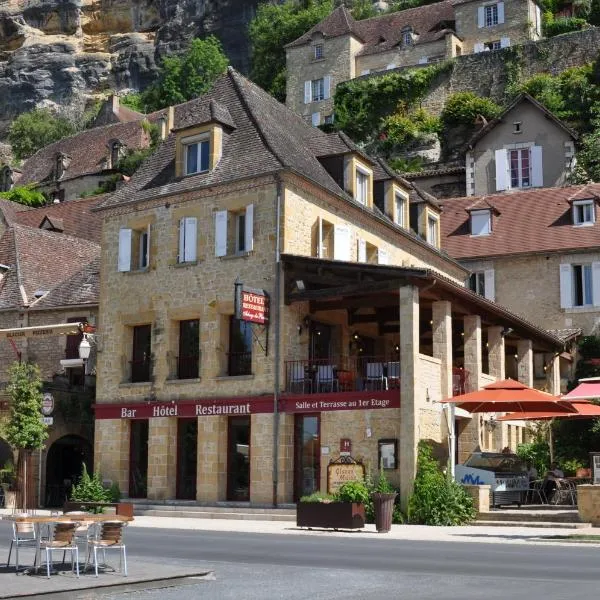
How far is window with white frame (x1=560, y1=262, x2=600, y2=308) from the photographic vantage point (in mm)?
36287

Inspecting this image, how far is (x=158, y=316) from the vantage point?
29.1m

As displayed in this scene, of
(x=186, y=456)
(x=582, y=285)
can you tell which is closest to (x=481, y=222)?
(x=582, y=285)

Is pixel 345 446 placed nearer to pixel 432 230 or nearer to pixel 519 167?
pixel 432 230

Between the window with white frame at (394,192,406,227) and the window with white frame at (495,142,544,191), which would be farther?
the window with white frame at (495,142,544,191)

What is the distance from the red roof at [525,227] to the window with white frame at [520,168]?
187 inches

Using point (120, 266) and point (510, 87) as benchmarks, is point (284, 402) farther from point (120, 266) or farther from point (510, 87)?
point (510, 87)

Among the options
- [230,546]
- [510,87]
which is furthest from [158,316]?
[510,87]

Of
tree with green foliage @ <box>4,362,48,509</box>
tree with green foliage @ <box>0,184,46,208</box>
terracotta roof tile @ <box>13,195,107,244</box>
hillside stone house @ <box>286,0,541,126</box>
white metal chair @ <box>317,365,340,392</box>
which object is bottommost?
tree with green foliage @ <box>4,362,48,509</box>

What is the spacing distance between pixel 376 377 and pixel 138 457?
758 cm

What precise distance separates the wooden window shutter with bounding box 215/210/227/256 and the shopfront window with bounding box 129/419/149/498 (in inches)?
203

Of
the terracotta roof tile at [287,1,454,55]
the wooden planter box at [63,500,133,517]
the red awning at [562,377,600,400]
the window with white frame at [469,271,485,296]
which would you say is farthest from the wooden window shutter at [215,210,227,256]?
the terracotta roof tile at [287,1,454,55]

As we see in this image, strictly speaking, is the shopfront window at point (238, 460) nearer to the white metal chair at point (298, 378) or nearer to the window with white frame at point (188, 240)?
the white metal chair at point (298, 378)

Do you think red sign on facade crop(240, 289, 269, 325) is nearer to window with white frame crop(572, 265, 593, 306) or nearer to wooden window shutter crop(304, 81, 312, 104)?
window with white frame crop(572, 265, 593, 306)

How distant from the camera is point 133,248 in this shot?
3039 centimetres
